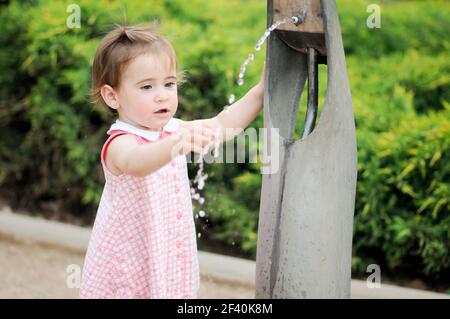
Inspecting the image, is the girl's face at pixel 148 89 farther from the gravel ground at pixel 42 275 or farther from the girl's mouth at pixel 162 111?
the gravel ground at pixel 42 275

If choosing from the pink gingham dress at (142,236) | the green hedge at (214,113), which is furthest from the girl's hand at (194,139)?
the green hedge at (214,113)

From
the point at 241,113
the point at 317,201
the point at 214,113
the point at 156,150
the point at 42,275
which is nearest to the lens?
the point at 156,150

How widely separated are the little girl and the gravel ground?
4.89 ft

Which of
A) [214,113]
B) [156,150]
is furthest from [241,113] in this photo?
[214,113]

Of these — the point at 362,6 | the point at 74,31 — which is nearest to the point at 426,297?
the point at 74,31

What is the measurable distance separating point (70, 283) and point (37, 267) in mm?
307

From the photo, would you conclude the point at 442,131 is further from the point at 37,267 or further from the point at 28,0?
the point at 28,0

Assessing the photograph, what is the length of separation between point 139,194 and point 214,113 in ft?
7.65

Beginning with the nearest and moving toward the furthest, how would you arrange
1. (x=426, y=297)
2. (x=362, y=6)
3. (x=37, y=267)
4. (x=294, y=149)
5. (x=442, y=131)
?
(x=294, y=149) < (x=426, y=297) < (x=442, y=131) < (x=37, y=267) < (x=362, y=6)

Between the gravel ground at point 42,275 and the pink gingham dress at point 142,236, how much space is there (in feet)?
4.86

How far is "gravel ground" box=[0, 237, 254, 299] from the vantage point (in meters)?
4.30

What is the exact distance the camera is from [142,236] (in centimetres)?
278

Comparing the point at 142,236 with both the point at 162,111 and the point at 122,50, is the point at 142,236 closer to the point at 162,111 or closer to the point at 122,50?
the point at 162,111
